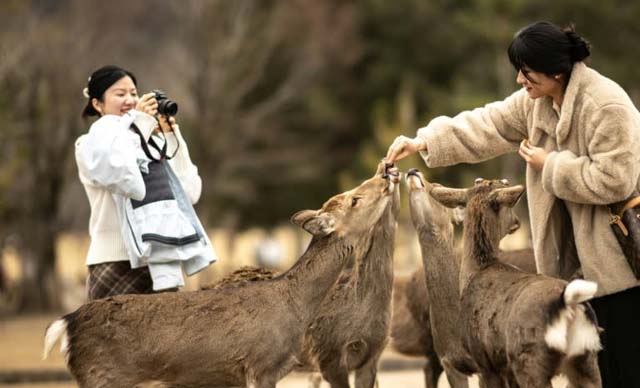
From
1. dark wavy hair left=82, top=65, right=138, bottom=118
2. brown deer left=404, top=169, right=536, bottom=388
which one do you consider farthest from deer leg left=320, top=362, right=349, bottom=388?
dark wavy hair left=82, top=65, right=138, bottom=118

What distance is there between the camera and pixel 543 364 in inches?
239

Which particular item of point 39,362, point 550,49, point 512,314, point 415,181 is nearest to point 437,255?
point 415,181

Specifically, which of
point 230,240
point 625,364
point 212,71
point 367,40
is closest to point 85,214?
point 212,71

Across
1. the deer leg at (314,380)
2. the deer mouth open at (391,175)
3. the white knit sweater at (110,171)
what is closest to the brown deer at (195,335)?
the deer mouth open at (391,175)

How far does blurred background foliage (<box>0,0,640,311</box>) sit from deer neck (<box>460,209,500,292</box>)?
1747cm

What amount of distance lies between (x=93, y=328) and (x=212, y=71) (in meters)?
28.2

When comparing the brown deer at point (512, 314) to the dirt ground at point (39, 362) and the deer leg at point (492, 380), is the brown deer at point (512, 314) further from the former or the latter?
the dirt ground at point (39, 362)

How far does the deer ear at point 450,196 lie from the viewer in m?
7.24

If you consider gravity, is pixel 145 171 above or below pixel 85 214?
above

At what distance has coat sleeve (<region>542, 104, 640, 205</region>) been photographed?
249 inches

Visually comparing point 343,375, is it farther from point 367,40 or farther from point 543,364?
point 367,40

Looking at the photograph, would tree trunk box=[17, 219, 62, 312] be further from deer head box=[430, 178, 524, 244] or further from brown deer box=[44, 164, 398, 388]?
deer head box=[430, 178, 524, 244]

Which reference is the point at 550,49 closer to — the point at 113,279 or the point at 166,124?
the point at 166,124

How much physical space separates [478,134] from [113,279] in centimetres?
260
